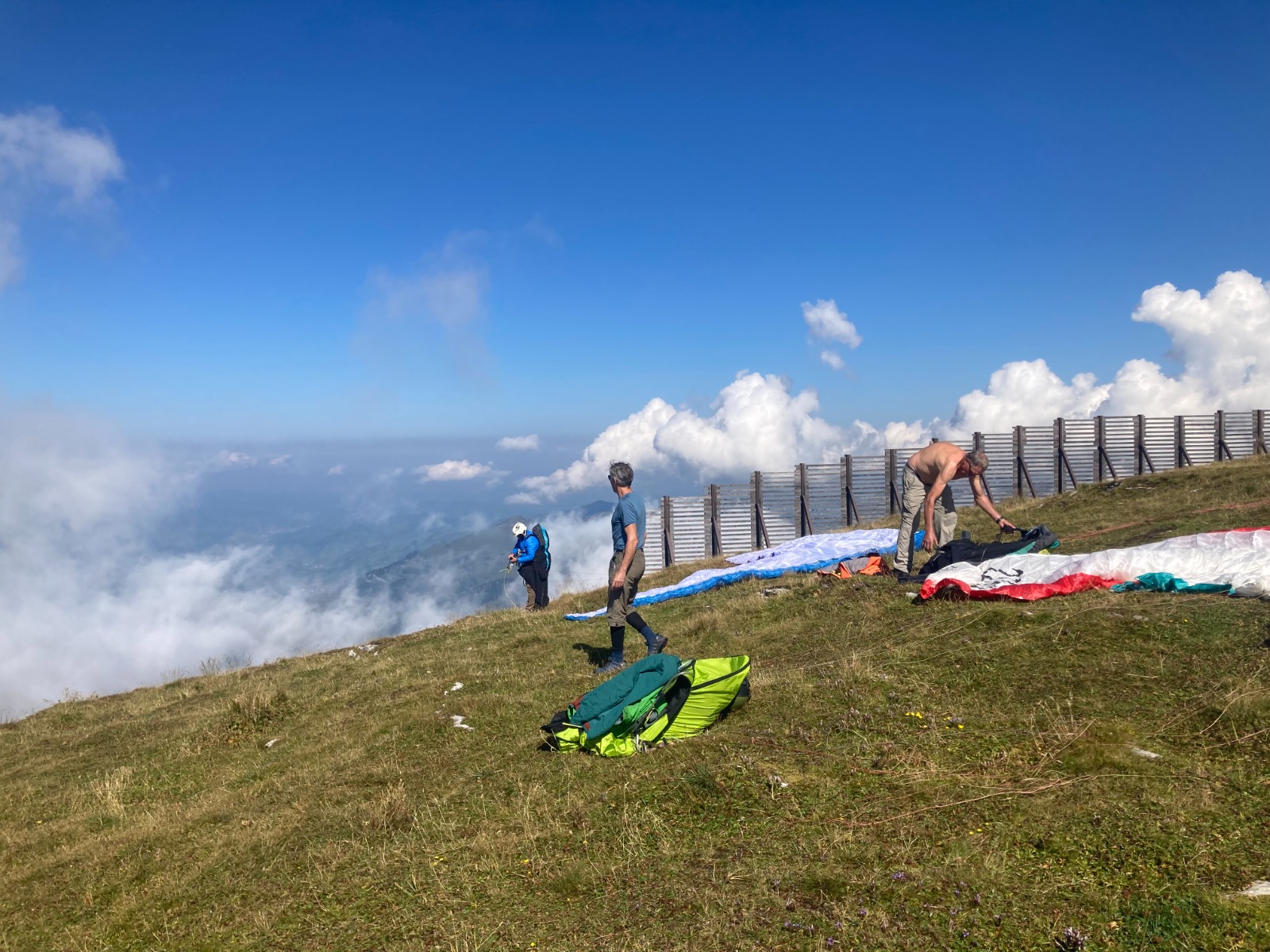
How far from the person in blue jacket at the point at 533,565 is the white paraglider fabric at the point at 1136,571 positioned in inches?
375

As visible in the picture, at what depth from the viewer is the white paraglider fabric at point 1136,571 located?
7.68 metres

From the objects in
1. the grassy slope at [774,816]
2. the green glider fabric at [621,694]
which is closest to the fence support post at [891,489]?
the grassy slope at [774,816]

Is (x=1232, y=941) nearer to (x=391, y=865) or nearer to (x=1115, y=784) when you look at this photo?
(x=1115, y=784)

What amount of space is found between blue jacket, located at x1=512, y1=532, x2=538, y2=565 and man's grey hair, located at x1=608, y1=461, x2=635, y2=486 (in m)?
8.35

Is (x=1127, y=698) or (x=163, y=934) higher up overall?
(x=1127, y=698)

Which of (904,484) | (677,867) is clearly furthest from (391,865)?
(904,484)

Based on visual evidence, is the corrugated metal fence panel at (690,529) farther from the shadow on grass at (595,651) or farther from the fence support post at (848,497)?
the shadow on grass at (595,651)

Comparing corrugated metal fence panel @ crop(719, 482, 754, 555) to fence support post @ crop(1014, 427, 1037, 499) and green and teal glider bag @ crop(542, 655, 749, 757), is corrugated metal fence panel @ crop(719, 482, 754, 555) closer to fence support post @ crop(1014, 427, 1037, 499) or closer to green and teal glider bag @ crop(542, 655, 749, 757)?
fence support post @ crop(1014, 427, 1037, 499)

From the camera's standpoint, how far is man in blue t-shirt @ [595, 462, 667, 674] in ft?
28.5

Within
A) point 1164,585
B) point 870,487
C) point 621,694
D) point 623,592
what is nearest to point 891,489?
point 870,487

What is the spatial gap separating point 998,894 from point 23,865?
6.75 metres

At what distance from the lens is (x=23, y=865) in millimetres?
5930

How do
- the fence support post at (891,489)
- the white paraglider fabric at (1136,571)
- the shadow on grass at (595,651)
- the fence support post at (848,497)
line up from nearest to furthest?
the white paraglider fabric at (1136,571) → the shadow on grass at (595,651) → the fence support post at (891,489) → the fence support post at (848,497)

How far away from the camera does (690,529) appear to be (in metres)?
27.6
